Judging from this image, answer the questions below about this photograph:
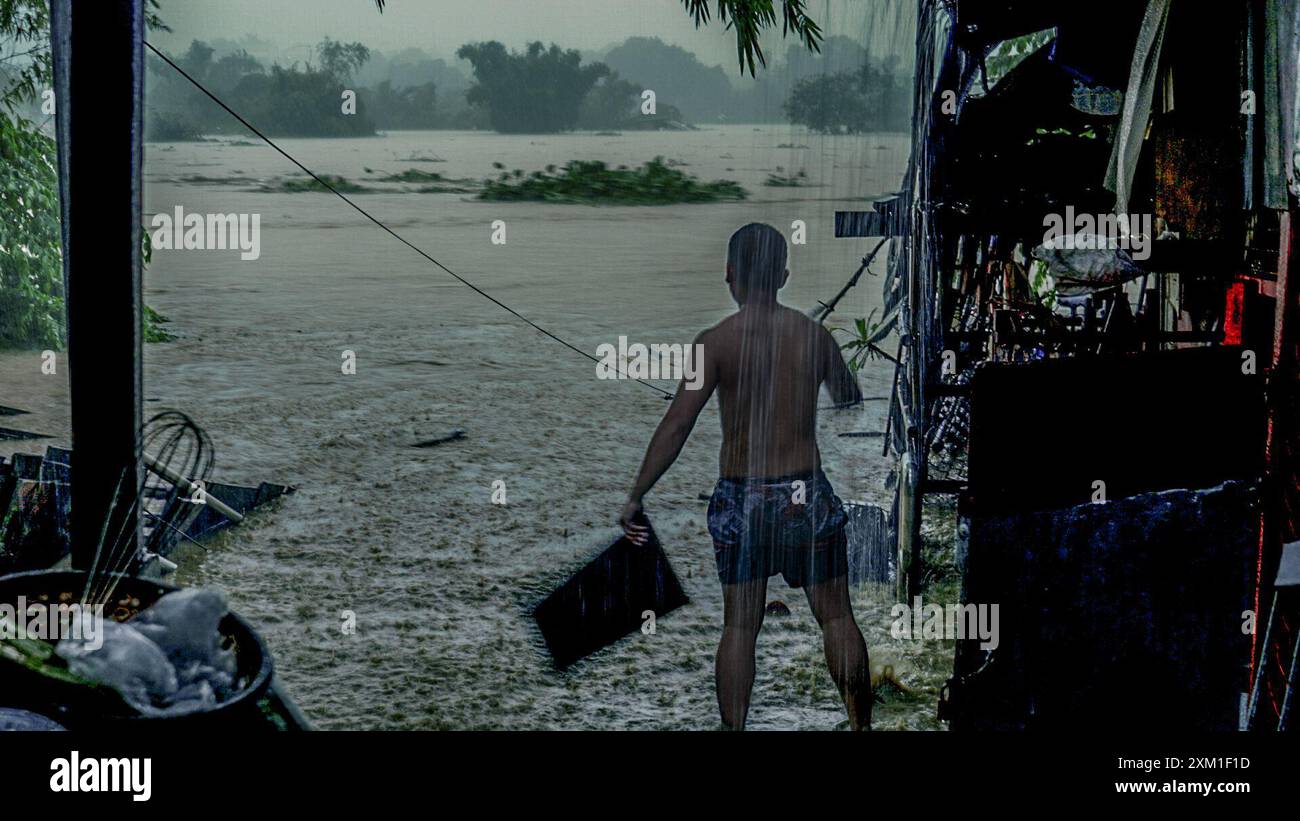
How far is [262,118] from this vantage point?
133 ft

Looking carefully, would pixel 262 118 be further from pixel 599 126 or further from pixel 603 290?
pixel 603 290

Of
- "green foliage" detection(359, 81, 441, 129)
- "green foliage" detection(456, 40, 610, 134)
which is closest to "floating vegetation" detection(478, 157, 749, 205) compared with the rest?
"green foliage" detection(456, 40, 610, 134)

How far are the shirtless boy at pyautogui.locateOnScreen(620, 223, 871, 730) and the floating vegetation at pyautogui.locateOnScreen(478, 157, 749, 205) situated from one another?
1347 inches

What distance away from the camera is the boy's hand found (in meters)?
4.44

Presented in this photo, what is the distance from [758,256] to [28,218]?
1185cm

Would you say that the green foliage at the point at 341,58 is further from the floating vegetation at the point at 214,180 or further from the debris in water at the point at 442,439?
the debris in water at the point at 442,439

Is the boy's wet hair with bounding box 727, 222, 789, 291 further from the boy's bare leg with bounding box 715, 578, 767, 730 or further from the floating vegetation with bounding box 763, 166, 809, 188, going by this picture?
the floating vegetation with bounding box 763, 166, 809, 188

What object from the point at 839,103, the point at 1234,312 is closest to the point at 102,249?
the point at 1234,312

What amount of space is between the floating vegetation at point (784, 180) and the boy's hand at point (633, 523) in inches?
1314

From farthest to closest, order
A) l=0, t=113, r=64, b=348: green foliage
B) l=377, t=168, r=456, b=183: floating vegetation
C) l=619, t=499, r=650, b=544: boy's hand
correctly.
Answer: l=377, t=168, r=456, b=183: floating vegetation → l=0, t=113, r=64, b=348: green foliage → l=619, t=499, r=650, b=544: boy's hand
